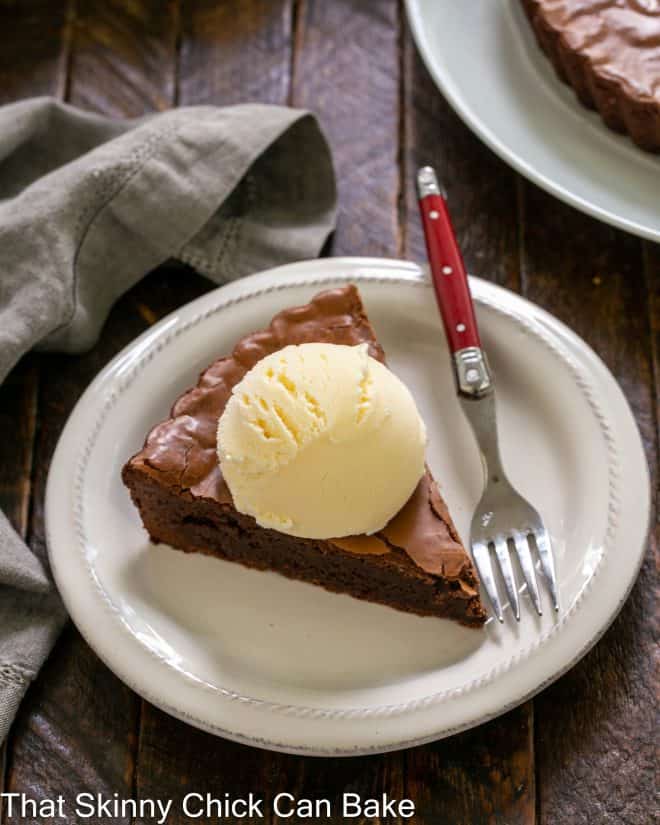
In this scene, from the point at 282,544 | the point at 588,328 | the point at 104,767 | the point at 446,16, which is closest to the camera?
the point at 104,767

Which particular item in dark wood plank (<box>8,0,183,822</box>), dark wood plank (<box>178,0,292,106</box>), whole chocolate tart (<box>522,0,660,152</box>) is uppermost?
whole chocolate tart (<box>522,0,660,152</box>)

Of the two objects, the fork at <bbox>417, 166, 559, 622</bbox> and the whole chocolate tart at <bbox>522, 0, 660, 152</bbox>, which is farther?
the whole chocolate tart at <bbox>522, 0, 660, 152</bbox>

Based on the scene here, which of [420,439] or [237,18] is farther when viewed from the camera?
[237,18]

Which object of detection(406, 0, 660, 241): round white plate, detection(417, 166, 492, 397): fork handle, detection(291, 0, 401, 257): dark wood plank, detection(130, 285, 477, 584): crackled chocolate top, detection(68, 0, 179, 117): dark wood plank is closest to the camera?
detection(130, 285, 477, 584): crackled chocolate top

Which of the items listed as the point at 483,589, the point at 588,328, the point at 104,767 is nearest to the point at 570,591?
the point at 483,589

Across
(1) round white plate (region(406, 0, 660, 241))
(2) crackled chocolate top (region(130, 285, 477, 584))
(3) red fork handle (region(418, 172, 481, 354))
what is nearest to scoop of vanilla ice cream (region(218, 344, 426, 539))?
(2) crackled chocolate top (region(130, 285, 477, 584))

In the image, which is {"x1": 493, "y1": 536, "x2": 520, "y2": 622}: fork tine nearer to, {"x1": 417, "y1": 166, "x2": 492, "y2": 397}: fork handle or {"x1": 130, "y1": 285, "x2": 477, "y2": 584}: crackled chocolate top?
{"x1": 130, "y1": 285, "x2": 477, "y2": 584}: crackled chocolate top

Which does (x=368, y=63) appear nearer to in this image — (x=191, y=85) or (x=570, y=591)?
(x=191, y=85)

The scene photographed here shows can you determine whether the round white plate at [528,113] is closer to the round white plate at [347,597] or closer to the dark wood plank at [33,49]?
the round white plate at [347,597]
